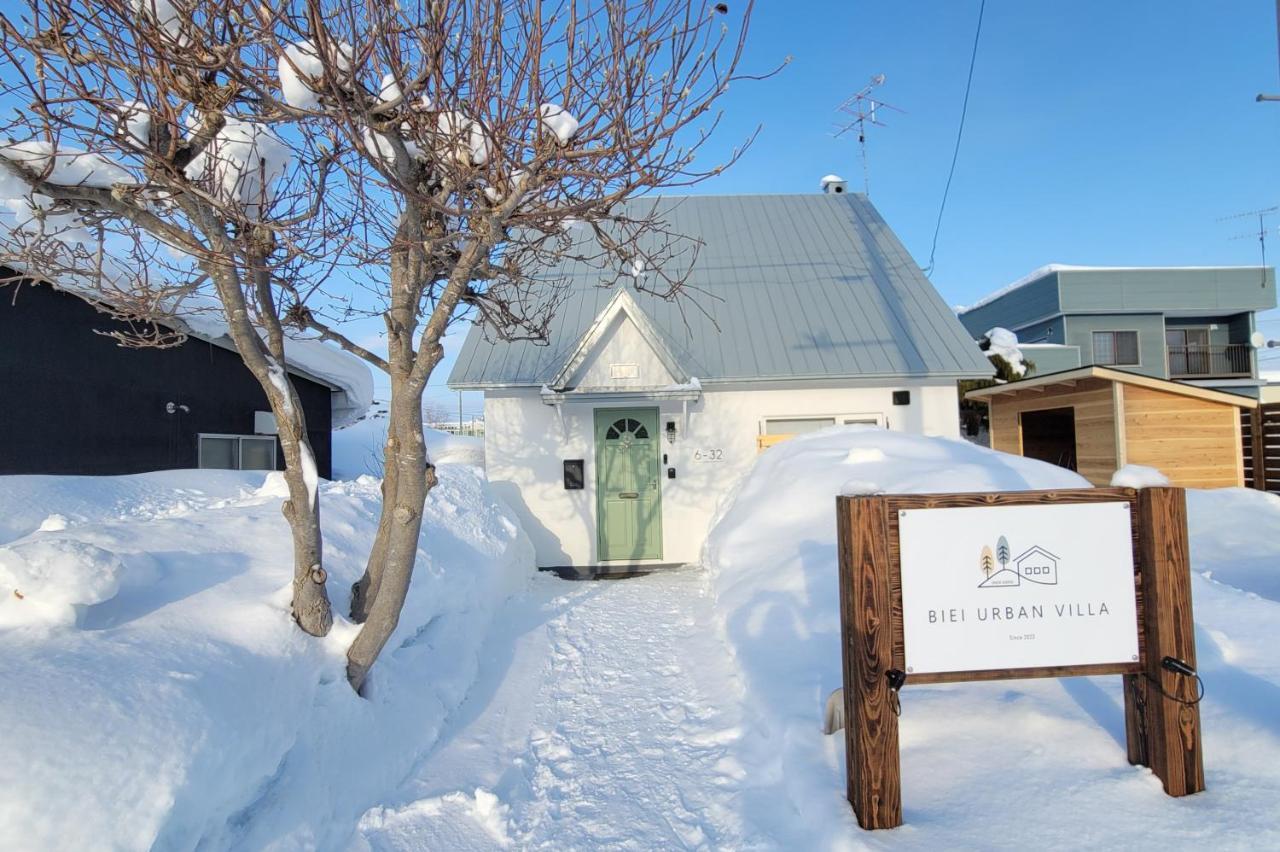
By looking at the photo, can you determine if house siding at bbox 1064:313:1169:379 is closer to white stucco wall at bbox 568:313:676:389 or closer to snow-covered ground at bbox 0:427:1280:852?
white stucco wall at bbox 568:313:676:389

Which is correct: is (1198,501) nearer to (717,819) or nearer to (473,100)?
(717,819)

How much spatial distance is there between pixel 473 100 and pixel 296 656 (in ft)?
9.47

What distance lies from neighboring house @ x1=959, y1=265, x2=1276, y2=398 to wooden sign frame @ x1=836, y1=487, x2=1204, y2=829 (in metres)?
24.7

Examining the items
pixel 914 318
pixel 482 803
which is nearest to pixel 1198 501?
pixel 914 318

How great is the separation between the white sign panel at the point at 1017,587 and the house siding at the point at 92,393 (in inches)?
332

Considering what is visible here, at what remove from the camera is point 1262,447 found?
1188 centimetres

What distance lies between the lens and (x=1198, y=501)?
973 cm

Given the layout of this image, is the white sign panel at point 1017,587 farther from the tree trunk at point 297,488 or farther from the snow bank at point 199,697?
the tree trunk at point 297,488

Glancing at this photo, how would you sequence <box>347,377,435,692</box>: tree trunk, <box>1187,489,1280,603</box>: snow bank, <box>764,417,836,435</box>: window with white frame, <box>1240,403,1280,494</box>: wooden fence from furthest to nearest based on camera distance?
<box>1240,403,1280,494</box>: wooden fence → <box>764,417,836,435</box>: window with white frame → <box>1187,489,1280,603</box>: snow bank → <box>347,377,435,692</box>: tree trunk

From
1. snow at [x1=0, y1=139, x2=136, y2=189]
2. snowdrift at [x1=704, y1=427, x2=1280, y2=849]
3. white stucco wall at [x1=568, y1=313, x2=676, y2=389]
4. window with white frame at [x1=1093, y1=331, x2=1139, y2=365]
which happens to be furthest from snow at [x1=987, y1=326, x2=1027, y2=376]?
snow at [x1=0, y1=139, x2=136, y2=189]

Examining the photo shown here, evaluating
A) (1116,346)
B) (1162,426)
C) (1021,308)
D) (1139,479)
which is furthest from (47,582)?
(1021,308)

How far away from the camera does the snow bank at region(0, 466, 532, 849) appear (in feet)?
7.07

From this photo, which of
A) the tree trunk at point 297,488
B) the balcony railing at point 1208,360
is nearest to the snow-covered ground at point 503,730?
the tree trunk at point 297,488

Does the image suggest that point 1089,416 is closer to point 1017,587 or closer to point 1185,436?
point 1185,436
